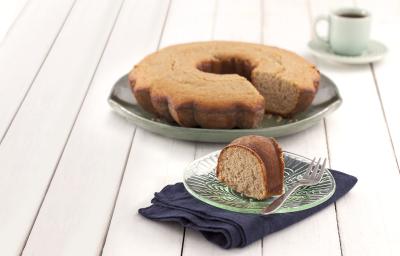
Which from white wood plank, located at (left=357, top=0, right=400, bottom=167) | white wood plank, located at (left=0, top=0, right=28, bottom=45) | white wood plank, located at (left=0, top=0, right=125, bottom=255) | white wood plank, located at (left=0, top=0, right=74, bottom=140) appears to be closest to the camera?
white wood plank, located at (left=0, top=0, right=125, bottom=255)

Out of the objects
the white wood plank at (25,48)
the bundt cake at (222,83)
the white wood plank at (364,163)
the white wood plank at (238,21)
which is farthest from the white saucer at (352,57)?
the white wood plank at (25,48)

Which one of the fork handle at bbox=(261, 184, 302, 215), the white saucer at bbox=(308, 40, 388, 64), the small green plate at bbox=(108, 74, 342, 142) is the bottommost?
the fork handle at bbox=(261, 184, 302, 215)

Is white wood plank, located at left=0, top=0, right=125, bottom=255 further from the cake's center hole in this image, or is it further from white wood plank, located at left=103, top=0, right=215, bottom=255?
the cake's center hole

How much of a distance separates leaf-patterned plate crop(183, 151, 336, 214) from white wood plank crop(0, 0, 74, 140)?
618 millimetres

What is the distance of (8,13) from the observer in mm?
3457

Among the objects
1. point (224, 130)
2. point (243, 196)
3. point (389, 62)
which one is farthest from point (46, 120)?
point (389, 62)

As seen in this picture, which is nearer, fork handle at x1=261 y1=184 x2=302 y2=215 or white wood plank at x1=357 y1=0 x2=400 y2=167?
fork handle at x1=261 y1=184 x2=302 y2=215

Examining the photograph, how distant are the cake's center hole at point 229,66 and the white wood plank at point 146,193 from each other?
274mm

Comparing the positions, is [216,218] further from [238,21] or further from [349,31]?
[238,21]

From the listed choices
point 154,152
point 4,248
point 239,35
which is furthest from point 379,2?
point 4,248

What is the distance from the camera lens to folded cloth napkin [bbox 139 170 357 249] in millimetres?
1840

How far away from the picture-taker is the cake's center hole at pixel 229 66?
99.9 inches

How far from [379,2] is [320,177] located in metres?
1.68

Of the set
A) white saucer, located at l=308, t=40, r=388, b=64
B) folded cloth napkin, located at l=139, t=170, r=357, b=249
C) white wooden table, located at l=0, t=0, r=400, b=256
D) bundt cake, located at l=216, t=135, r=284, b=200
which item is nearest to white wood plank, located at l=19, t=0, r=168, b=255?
white wooden table, located at l=0, t=0, r=400, b=256
